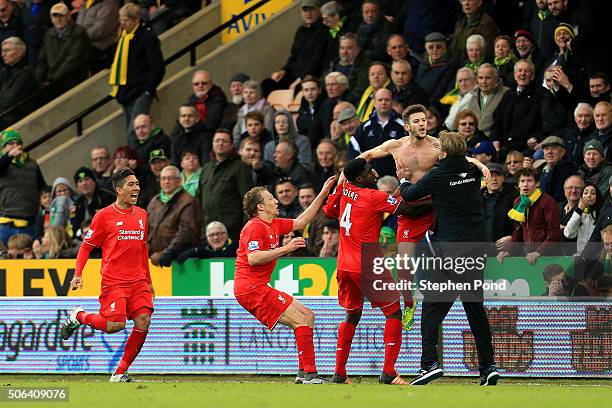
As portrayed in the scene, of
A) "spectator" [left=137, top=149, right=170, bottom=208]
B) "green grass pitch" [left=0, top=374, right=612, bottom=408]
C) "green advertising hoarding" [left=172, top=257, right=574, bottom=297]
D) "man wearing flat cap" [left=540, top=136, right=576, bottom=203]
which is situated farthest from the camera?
"spectator" [left=137, top=149, right=170, bottom=208]

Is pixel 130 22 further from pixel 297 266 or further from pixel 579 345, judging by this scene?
pixel 579 345

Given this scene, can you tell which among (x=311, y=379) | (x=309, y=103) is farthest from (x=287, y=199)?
(x=311, y=379)

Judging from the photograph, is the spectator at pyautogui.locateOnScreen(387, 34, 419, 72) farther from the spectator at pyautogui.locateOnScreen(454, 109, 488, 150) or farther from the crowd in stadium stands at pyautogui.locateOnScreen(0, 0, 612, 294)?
the spectator at pyautogui.locateOnScreen(454, 109, 488, 150)

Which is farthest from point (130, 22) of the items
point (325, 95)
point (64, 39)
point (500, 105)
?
point (500, 105)

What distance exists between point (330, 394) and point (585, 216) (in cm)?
508

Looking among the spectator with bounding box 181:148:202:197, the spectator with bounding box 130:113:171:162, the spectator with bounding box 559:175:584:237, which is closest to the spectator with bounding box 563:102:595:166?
the spectator with bounding box 559:175:584:237

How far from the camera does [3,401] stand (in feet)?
40.8

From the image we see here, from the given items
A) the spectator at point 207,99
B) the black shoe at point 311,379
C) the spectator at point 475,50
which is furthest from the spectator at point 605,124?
the spectator at point 207,99

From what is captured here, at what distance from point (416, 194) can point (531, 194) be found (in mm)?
3202

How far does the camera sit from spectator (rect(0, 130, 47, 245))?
2164cm

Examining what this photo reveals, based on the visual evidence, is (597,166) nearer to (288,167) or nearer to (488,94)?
(488,94)

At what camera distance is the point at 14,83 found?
2398 centimetres

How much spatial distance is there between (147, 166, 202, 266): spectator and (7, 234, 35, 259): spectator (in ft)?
6.76

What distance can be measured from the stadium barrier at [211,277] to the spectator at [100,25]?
6.14m
